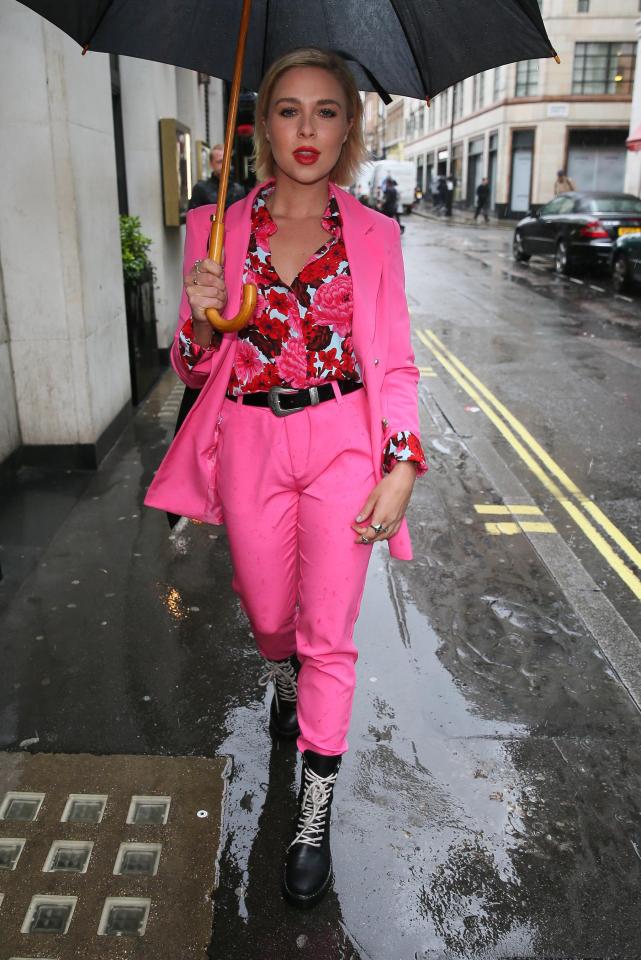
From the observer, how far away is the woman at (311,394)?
2391 millimetres

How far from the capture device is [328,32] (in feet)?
8.96

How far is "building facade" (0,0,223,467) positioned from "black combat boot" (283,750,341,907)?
3.77 m

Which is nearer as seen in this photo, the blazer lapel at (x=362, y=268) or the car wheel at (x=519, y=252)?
the blazer lapel at (x=362, y=268)

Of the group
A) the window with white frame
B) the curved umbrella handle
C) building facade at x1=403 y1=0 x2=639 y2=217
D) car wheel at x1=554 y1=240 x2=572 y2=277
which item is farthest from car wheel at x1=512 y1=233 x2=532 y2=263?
the window with white frame

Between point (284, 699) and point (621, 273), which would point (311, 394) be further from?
point (621, 273)

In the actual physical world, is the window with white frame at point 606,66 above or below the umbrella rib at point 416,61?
above

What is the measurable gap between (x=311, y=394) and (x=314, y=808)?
122 cm

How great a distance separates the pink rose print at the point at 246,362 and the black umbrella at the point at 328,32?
38.6 inches

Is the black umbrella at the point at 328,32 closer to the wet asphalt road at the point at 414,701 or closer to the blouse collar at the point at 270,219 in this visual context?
the blouse collar at the point at 270,219

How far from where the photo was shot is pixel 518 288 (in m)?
16.7

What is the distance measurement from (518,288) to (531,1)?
48.0 ft

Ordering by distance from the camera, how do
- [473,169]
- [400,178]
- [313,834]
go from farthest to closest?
[473,169], [400,178], [313,834]

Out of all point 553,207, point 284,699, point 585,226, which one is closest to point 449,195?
point 553,207

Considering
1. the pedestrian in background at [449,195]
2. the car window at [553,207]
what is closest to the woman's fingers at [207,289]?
the car window at [553,207]
